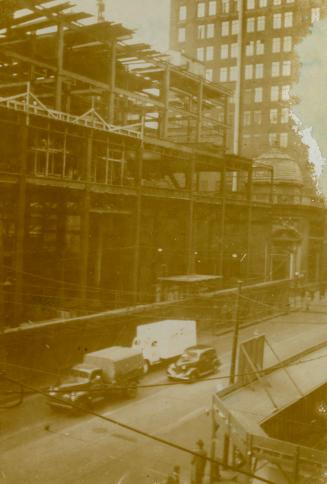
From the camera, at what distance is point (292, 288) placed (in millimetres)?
56000

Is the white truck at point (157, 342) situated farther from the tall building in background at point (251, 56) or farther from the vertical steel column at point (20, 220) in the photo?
the tall building in background at point (251, 56)

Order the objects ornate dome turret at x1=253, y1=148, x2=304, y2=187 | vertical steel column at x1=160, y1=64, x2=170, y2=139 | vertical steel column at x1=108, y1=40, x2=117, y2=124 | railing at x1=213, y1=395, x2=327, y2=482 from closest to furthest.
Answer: railing at x1=213, y1=395, x2=327, y2=482, vertical steel column at x1=108, y1=40, x2=117, y2=124, vertical steel column at x1=160, y1=64, x2=170, y2=139, ornate dome turret at x1=253, y1=148, x2=304, y2=187

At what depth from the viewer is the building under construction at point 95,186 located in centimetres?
3238

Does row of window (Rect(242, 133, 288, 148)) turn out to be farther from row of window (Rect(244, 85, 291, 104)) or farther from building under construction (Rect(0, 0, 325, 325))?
building under construction (Rect(0, 0, 325, 325))

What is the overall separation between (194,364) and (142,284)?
54.3 ft

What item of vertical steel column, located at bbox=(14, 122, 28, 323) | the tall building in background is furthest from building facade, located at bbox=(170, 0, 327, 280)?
vertical steel column, located at bbox=(14, 122, 28, 323)

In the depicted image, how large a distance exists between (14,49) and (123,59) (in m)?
10.1

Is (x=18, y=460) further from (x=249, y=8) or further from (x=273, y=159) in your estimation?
(x=249, y=8)

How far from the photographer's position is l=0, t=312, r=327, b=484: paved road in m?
18.8

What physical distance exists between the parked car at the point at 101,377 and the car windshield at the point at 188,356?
3406 mm

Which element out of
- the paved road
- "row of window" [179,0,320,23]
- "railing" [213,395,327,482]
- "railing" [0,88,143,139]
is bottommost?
the paved road

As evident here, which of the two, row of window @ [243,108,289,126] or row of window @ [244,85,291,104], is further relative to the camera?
row of window @ [243,108,289,126]

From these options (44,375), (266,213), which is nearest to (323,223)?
(266,213)

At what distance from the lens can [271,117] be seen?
89.5 m
